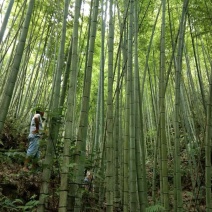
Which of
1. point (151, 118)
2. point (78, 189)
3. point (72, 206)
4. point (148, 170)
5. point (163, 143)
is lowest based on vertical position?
point (72, 206)

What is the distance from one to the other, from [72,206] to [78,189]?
16 cm

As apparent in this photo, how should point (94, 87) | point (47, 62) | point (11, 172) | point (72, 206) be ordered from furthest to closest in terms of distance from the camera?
point (94, 87) → point (47, 62) → point (11, 172) → point (72, 206)

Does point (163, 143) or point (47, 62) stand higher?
point (47, 62)

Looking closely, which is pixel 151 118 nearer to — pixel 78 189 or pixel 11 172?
pixel 11 172

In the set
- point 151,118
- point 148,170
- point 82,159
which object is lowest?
point 82,159

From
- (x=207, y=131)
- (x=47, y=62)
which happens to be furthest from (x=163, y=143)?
(x=47, y=62)

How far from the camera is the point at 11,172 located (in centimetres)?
369

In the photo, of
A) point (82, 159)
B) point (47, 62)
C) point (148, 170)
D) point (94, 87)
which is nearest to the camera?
point (82, 159)

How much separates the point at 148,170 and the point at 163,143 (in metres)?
4.72

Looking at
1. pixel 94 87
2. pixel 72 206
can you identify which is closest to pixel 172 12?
pixel 94 87

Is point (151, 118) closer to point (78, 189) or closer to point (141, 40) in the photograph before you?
point (141, 40)

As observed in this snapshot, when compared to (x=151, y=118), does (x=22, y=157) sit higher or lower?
lower

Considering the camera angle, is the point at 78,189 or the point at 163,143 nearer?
the point at 78,189

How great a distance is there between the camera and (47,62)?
620 cm
